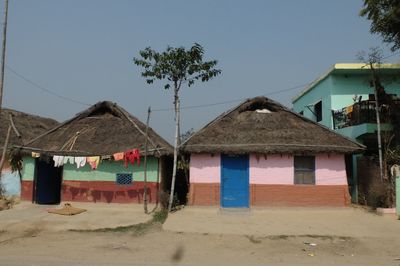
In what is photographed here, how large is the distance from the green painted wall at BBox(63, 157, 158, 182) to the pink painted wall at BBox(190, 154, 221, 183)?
146cm

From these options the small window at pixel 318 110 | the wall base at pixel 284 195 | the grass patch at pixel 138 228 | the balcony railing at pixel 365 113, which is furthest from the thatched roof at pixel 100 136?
the small window at pixel 318 110

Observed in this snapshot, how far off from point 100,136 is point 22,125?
604cm

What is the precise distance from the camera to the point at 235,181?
53.6 feet

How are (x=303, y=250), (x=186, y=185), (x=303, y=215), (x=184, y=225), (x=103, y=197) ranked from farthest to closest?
1. (x=186, y=185)
2. (x=103, y=197)
3. (x=303, y=215)
4. (x=184, y=225)
5. (x=303, y=250)

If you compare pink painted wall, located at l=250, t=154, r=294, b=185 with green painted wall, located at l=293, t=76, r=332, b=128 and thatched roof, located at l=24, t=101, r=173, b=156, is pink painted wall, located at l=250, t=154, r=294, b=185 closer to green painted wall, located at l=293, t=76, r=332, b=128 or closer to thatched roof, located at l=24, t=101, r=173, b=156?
thatched roof, located at l=24, t=101, r=173, b=156

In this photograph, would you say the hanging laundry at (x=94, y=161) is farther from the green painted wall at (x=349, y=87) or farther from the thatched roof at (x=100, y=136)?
the green painted wall at (x=349, y=87)

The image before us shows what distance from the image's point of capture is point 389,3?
1566cm

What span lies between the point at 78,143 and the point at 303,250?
1003cm

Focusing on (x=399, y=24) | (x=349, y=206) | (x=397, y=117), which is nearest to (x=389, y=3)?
(x=399, y=24)

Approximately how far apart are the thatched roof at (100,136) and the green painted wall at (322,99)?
30.5 feet

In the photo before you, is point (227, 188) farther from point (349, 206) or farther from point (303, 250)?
point (303, 250)

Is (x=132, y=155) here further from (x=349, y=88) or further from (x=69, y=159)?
(x=349, y=88)

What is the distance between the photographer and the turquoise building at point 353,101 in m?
17.4

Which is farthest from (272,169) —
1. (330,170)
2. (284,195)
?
(330,170)
